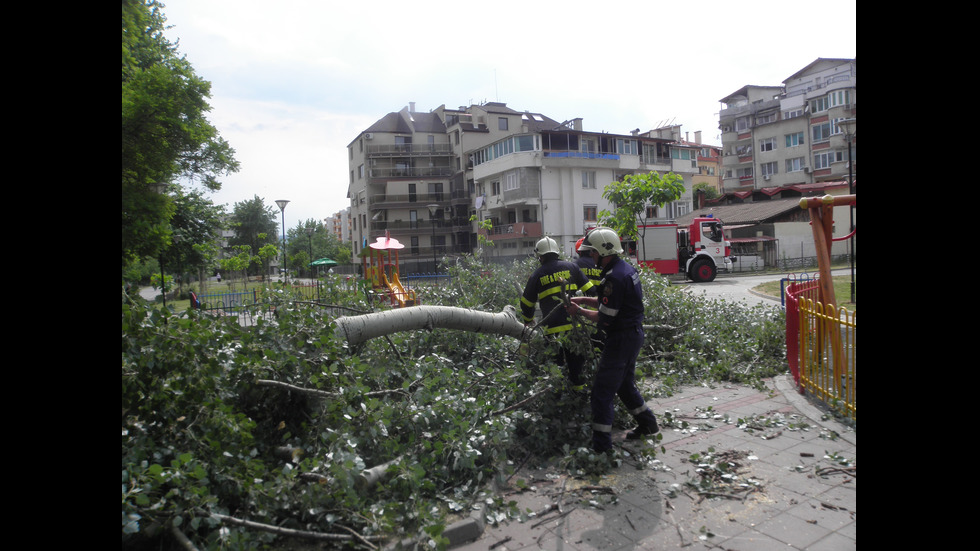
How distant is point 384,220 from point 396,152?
7.43 metres

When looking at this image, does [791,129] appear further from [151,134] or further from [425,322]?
[425,322]

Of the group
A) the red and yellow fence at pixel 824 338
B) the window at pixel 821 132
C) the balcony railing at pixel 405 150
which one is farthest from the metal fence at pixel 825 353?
the window at pixel 821 132

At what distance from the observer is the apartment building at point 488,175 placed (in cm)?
4862

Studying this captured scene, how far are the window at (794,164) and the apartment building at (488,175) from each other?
9.24m

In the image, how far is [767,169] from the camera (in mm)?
61625

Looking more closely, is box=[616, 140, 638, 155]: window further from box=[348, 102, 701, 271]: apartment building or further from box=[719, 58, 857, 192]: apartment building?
box=[719, 58, 857, 192]: apartment building

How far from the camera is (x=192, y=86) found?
17375 mm

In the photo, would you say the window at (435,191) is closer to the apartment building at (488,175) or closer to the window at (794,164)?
the apartment building at (488,175)

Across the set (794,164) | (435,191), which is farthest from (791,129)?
(435,191)
